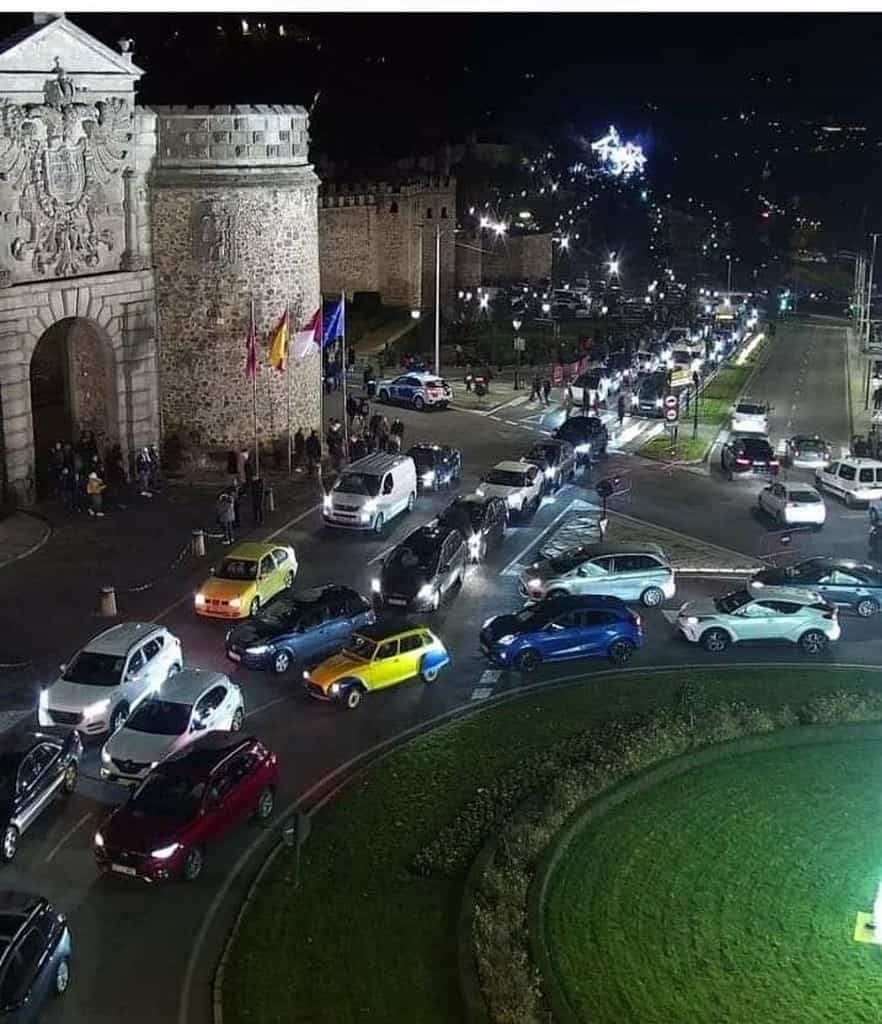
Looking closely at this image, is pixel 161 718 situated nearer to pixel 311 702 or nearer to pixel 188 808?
pixel 188 808

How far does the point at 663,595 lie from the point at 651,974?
48.4 feet

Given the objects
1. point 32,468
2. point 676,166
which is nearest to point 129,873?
point 32,468

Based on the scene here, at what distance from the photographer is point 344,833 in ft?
61.6

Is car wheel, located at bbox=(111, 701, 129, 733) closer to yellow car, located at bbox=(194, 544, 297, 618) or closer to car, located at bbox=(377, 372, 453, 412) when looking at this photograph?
yellow car, located at bbox=(194, 544, 297, 618)

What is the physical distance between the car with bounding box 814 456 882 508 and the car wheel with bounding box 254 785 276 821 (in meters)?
24.2

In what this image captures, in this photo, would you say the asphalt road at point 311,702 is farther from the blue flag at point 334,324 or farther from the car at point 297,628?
the blue flag at point 334,324

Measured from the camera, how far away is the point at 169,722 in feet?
68.4

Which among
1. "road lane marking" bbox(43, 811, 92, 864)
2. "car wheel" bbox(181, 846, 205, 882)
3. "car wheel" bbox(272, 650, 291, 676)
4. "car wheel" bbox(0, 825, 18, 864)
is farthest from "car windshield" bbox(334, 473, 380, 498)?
"car wheel" bbox(181, 846, 205, 882)

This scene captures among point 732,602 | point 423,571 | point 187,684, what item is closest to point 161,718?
point 187,684

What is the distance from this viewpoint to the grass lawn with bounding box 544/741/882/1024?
15109 millimetres

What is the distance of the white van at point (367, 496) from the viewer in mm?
34375

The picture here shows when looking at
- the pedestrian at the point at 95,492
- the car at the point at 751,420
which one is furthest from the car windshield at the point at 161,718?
the car at the point at 751,420

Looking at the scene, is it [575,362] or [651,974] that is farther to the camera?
[575,362]

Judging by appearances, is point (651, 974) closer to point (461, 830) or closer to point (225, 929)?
point (461, 830)
